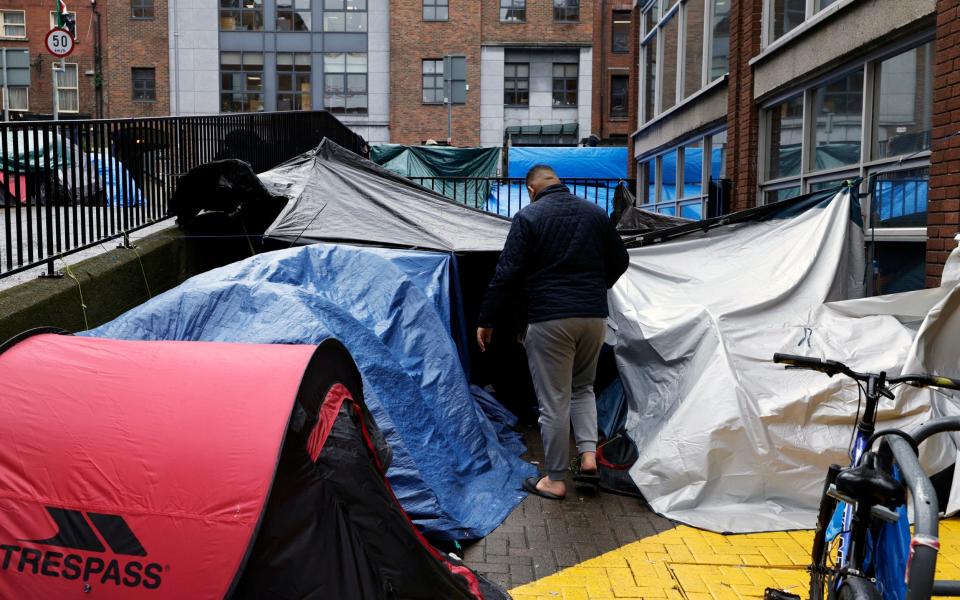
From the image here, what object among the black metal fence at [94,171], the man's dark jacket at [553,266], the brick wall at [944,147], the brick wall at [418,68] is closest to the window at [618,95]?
the brick wall at [418,68]

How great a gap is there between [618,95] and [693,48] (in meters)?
30.7

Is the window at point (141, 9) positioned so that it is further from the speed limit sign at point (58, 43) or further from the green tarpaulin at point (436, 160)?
the speed limit sign at point (58, 43)

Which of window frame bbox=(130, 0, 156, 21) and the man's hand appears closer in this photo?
the man's hand

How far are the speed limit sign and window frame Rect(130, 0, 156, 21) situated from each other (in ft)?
86.7

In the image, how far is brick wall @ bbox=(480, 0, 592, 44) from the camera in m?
42.0

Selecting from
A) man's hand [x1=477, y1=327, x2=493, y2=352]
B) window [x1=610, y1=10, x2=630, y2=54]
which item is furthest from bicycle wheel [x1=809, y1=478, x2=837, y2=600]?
window [x1=610, y1=10, x2=630, y2=54]

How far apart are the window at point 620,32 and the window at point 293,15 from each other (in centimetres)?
1577

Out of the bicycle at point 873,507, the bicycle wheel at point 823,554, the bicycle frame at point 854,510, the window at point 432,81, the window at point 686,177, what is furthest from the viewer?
the window at point 432,81

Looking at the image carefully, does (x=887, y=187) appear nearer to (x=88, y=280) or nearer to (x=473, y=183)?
(x=88, y=280)

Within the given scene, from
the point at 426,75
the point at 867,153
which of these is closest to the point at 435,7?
the point at 426,75

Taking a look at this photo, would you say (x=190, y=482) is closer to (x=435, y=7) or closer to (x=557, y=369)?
(x=557, y=369)

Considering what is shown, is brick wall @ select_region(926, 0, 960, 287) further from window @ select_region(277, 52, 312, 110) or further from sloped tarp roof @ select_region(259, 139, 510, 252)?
window @ select_region(277, 52, 312, 110)

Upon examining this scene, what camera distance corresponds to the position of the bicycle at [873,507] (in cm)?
185

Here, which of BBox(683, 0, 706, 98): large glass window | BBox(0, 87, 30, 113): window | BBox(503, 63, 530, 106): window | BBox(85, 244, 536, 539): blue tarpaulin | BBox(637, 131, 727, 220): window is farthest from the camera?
BBox(0, 87, 30, 113): window
